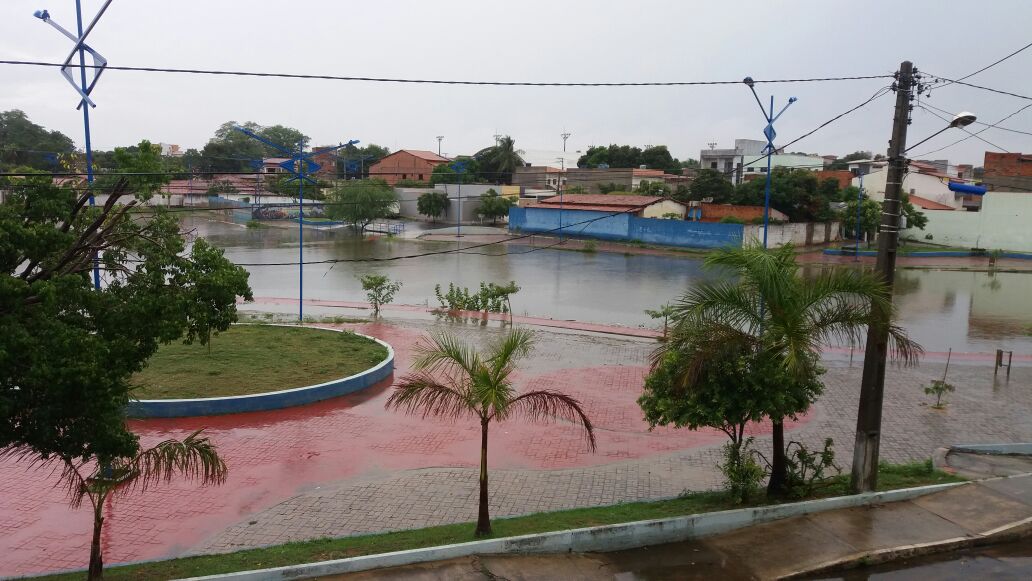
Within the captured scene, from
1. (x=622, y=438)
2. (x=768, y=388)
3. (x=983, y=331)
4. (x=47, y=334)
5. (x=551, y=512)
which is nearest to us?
(x=47, y=334)

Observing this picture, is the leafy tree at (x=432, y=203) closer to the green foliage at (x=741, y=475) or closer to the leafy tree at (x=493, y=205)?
the leafy tree at (x=493, y=205)

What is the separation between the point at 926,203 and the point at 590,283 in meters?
35.9

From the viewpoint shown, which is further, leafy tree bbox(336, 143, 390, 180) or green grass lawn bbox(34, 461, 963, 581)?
leafy tree bbox(336, 143, 390, 180)

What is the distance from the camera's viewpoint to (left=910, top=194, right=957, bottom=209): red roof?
53.8 meters

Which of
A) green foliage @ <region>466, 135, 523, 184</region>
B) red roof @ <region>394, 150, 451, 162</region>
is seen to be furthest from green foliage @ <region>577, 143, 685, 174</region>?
red roof @ <region>394, 150, 451, 162</region>

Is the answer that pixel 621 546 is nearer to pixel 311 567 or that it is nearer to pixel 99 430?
pixel 311 567

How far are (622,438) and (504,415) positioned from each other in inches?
208

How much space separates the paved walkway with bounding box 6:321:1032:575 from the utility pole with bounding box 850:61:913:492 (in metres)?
2.42

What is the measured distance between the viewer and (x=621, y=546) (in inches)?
302

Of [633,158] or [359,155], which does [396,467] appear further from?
[359,155]

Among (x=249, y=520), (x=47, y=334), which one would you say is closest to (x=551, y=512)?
(x=249, y=520)

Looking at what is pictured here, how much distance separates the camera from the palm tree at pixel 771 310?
809cm

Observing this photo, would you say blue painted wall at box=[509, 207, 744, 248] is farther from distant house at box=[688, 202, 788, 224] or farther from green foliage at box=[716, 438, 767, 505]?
green foliage at box=[716, 438, 767, 505]

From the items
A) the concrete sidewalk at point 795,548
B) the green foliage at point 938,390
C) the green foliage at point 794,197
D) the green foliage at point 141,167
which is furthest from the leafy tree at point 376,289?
the green foliage at point 794,197
